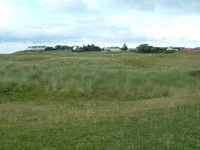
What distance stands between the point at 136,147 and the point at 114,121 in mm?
2280

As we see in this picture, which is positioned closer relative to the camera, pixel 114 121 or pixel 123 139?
pixel 123 139

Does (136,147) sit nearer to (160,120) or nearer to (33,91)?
(160,120)

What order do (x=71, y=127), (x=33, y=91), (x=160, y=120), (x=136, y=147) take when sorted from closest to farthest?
(x=136, y=147)
(x=71, y=127)
(x=160, y=120)
(x=33, y=91)

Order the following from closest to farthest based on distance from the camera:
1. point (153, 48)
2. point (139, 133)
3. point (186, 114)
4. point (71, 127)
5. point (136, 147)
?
point (136, 147) → point (139, 133) → point (71, 127) → point (186, 114) → point (153, 48)

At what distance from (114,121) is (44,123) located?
1969 millimetres

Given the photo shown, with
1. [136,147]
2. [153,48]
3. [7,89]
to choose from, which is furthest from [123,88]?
[153,48]

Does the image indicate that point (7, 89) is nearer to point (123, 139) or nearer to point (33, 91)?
point (33, 91)

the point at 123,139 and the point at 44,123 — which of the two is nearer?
the point at 123,139

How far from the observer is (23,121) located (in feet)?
26.4

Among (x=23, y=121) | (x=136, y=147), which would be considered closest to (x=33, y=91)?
(x=23, y=121)

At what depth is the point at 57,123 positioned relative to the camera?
24.2ft

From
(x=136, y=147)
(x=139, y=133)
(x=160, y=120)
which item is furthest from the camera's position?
(x=160, y=120)

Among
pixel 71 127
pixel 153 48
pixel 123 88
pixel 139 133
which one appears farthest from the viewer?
pixel 153 48

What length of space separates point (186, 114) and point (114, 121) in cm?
223
